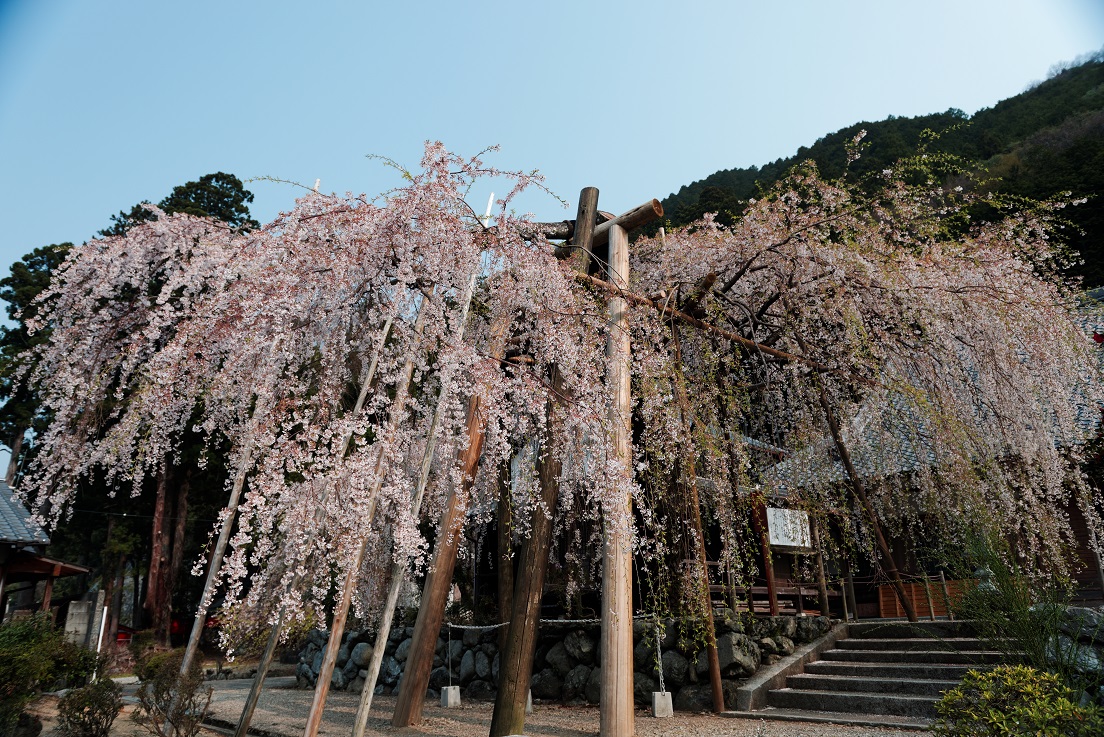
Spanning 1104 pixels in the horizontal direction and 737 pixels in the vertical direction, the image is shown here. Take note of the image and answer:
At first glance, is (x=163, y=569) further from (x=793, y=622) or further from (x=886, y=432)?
(x=886, y=432)

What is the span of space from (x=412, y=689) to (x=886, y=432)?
616cm

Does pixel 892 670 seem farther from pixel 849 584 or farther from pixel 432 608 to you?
pixel 432 608

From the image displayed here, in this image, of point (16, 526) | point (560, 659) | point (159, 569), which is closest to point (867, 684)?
point (560, 659)

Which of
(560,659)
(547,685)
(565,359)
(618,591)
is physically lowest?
(547,685)

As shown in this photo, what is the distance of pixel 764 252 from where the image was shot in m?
6.83

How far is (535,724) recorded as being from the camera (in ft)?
22.4

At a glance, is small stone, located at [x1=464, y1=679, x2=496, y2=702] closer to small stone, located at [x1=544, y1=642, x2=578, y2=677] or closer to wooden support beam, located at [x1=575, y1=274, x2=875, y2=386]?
small stone, located at [x1=544, y1=642, x2=578, y2=677]

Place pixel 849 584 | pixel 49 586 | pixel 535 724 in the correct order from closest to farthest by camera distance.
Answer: pixel 535 724 → pixel 849 584 → pixel 49 586

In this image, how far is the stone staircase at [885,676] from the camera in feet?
20.6

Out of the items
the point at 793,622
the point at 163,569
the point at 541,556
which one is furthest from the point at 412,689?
the point at 163,569

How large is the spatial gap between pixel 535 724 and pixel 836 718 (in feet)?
10.2

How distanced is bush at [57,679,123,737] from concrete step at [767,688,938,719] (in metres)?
7.11

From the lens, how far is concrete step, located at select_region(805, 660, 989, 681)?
6.72 meters

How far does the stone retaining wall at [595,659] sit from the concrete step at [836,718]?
0.47m
